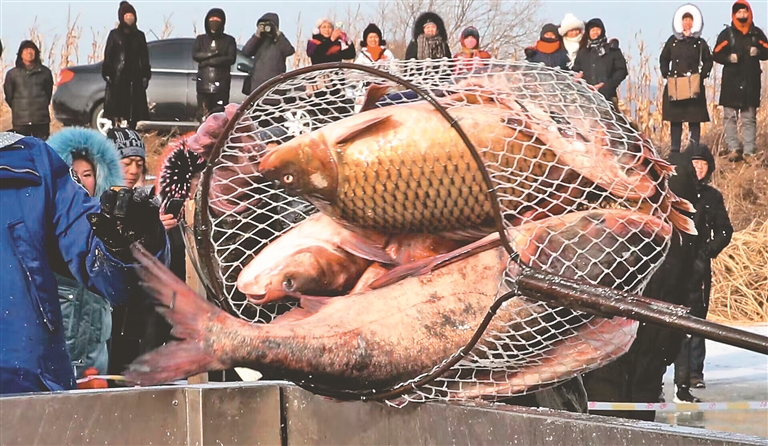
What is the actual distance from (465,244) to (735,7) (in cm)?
1207

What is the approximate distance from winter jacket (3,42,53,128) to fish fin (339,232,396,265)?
38.8ft

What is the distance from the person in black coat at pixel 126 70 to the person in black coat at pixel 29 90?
29.7 inches

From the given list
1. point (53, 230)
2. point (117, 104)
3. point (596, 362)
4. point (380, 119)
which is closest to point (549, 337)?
point (596, 362)

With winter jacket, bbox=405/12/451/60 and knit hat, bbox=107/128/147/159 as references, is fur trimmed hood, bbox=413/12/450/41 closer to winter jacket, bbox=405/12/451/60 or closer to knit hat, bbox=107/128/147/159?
winter jacket, bbox=405/12/451/60

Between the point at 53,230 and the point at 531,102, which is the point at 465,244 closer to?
the point at 531,102

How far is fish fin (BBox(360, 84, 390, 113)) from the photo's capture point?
317 cm

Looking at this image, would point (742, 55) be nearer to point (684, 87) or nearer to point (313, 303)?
point (684, 87)

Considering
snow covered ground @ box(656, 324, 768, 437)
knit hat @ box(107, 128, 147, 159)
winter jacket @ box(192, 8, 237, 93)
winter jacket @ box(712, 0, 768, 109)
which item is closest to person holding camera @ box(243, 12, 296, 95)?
winter jacket @ box(192, 8, 237, 93)

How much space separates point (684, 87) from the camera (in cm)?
1410

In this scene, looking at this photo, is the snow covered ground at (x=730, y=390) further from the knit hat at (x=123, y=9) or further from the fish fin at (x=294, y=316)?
the knit hat at (x=123, y=9)

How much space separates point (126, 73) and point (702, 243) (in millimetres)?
7585

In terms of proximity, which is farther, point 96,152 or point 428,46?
point 428,46

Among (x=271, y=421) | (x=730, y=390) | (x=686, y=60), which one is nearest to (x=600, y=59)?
(x=686, y=60)

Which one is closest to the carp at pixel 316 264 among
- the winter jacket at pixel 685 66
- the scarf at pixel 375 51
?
the scarf at pixel 375 51
